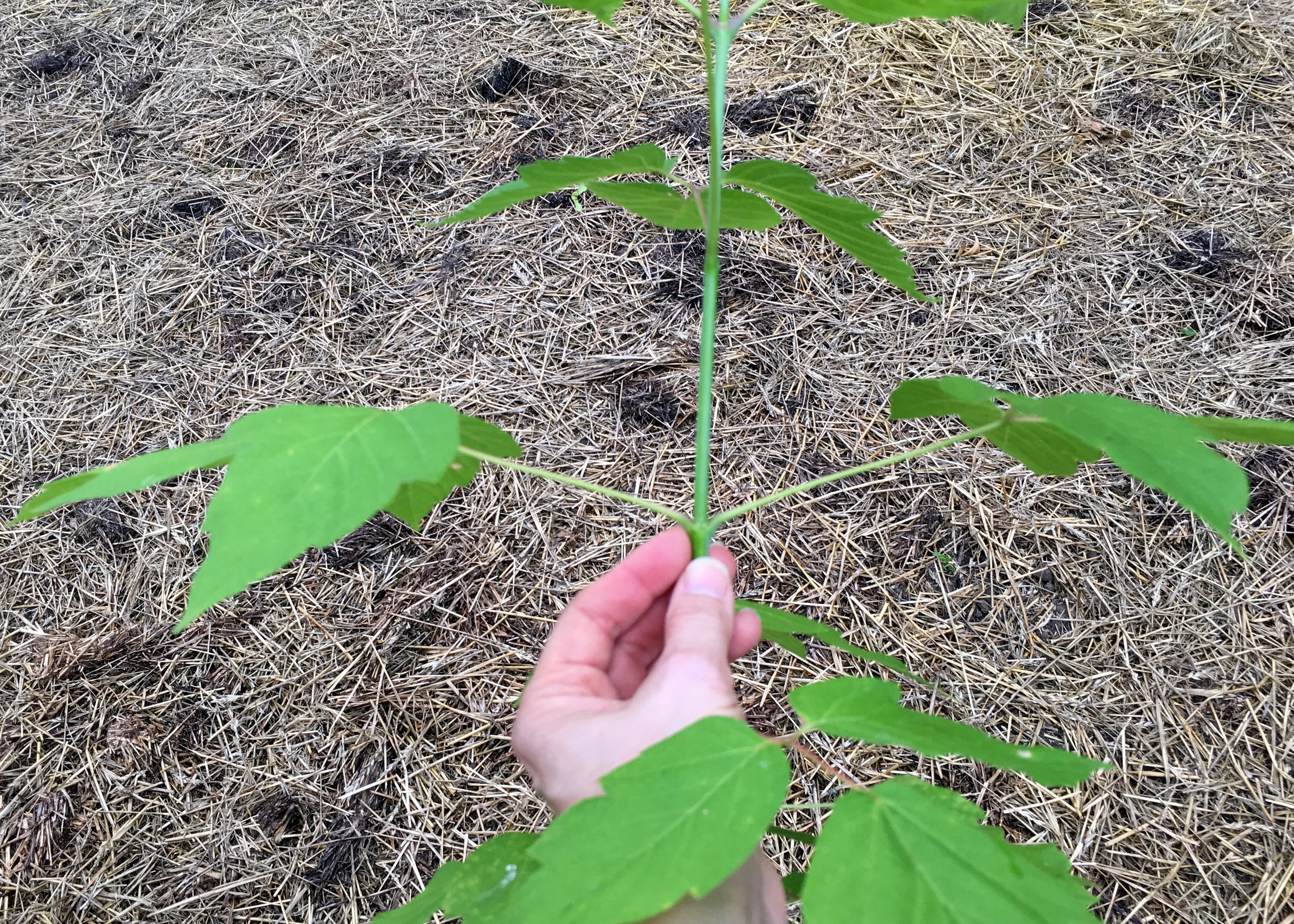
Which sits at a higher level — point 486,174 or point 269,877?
point 486,174

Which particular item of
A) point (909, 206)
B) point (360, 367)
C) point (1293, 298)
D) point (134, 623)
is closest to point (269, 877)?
point (134, 623)

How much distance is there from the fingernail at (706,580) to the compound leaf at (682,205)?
0.39 metres

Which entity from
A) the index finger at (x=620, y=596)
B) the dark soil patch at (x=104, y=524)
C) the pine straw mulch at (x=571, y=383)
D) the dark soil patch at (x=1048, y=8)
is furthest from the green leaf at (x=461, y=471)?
the dark soil patch at (x=1048, y=8)

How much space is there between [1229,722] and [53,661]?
2.47 m

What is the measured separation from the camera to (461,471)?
2.77ft

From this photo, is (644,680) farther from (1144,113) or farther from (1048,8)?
(1048,8)

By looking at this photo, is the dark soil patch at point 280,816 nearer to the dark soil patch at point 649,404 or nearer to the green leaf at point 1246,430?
the dark soil patch at point 649,404

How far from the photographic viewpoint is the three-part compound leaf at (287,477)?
492 mm

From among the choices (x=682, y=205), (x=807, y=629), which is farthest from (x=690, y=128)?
(x=807, y=629)

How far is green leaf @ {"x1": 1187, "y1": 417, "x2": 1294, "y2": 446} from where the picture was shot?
62 centimetres

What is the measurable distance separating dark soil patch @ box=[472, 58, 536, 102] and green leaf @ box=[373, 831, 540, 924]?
2.47 m

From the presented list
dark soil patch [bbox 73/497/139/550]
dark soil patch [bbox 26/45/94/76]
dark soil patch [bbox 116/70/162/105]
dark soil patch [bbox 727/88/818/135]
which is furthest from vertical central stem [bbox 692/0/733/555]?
dark soil patch [bbox 26/45/94/76]

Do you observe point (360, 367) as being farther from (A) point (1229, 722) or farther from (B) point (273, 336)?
(A) point (1229, 722)

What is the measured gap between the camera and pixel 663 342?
85.1 inches
